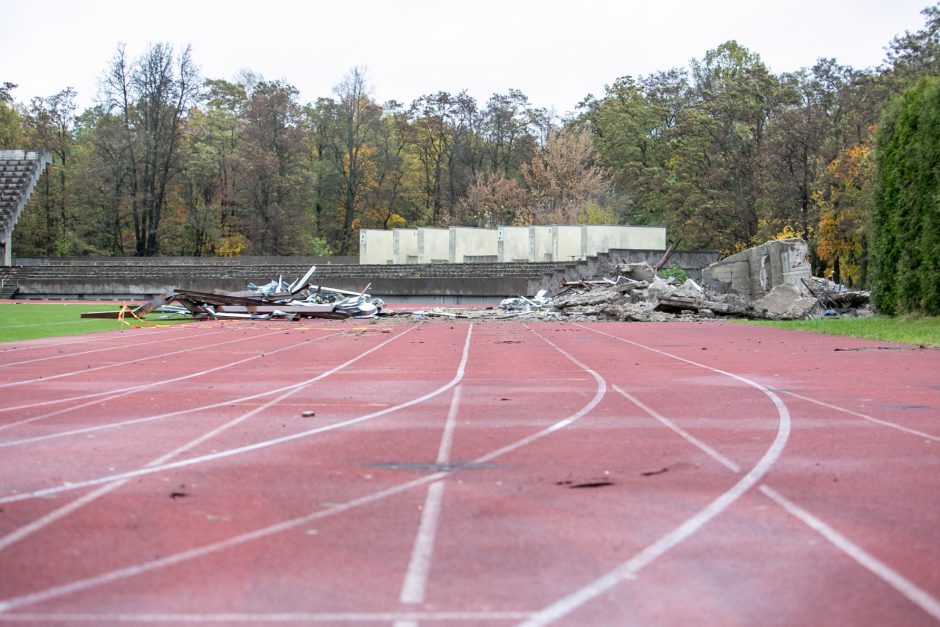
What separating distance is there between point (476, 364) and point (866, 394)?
5210 millimetres

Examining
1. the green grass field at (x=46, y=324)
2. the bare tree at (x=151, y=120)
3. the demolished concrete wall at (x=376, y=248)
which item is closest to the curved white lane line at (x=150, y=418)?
the green grass field at (x=46, y=324)

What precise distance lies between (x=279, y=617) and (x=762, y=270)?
29.1 metres

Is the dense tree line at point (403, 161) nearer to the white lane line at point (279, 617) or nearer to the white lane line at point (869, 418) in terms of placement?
the white lane line at point (869, 418)

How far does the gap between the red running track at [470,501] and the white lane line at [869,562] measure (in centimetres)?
2

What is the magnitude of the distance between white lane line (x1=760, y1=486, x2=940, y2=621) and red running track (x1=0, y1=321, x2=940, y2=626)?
0.6 inches

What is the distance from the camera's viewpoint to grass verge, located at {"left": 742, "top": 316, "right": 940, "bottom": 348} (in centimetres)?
1603

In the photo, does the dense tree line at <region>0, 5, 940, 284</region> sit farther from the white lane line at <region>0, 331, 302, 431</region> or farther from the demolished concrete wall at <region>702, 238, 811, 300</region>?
the white lane line at <region>0, 331, 302, 431</region>

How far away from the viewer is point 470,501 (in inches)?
176

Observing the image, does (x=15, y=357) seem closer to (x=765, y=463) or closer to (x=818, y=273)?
(x=765, y=463)

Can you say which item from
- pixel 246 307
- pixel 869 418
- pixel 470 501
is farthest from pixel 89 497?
pixel 246 307

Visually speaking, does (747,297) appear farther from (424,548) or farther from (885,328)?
(424,548)

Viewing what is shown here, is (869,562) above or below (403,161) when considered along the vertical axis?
below

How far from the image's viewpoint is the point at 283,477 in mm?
5031

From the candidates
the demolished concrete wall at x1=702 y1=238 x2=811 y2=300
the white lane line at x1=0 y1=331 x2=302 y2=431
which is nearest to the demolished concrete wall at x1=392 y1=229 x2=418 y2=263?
the demolished concrete wall at x1=702 y1=238 x2=811 y2=300
